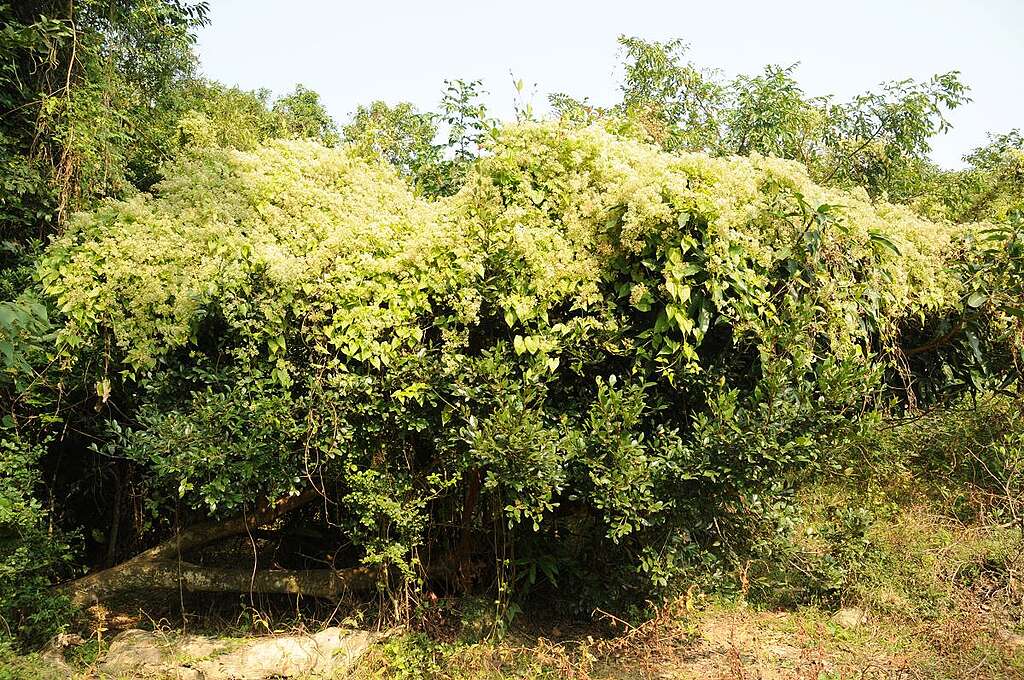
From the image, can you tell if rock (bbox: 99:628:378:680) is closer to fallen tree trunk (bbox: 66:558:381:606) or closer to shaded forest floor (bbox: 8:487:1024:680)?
shaded forest floor (bbox: 8:487:1024:680)

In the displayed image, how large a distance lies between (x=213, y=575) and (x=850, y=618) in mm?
4311

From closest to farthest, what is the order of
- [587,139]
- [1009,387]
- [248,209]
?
[587,139] → [248,209] → [1009,387]

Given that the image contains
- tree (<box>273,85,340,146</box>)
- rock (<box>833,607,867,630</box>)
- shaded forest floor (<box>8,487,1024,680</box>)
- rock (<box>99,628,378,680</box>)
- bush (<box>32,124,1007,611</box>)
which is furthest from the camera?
tree (<box>273,85,340,146</box>)

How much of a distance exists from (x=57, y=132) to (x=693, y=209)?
5.28 m

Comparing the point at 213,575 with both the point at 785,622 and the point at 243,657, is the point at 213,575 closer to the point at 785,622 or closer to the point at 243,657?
the point at 243,657

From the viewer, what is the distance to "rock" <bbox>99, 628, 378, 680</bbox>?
17.0 feet

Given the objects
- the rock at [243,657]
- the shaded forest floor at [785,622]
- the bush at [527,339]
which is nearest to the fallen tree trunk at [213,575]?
the shaded forest floor at [785,622]

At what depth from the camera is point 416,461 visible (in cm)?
525

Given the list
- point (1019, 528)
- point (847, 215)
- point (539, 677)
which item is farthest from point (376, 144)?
point (1019, 528)

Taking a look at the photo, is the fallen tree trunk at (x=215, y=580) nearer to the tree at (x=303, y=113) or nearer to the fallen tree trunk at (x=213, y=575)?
the fallen tree trunk at (x=213, y=575)

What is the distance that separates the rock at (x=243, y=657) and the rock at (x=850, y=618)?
3.06m

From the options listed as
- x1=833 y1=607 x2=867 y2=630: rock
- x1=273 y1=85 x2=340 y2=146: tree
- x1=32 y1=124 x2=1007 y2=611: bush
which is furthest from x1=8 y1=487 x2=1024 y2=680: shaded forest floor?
x1=273 y1=85 x2=340 y2=146: tree

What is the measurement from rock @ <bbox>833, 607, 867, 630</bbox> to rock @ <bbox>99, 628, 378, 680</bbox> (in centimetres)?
306

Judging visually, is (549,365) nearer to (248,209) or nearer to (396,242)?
(396,242)
